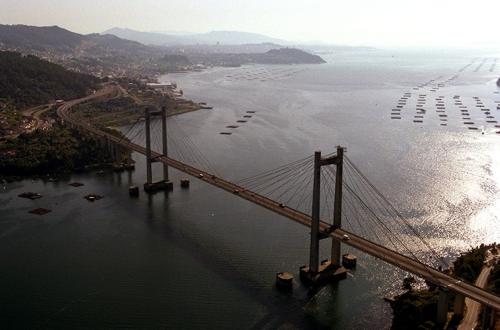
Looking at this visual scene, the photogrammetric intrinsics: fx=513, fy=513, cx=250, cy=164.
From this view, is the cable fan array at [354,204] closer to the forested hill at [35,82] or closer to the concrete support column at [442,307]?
the concrete support column at [442,307]

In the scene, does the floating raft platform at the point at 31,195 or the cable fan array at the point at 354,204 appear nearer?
the cable fan array at the point at 354,204

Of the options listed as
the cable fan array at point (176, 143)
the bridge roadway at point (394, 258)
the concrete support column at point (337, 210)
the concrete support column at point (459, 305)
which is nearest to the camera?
the bridge roadway at point (394, 258)

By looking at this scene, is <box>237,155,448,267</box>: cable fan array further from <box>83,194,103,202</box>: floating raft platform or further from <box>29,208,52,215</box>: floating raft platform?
<box>29,208,52,215</box>: floating raft platform

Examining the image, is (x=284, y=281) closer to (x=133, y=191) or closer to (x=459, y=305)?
(x=459, y=305)

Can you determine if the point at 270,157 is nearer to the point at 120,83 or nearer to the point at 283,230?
the point at 283,230

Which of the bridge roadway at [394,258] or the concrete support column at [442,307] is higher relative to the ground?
the bridge roadway at [394,258]

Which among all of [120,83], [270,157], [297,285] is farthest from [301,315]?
[120,83]

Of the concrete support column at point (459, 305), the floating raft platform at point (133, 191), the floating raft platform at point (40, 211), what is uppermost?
the concrete support column at point (459, 305)

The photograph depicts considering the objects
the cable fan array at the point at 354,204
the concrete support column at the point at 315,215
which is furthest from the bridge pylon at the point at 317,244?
the cable fan array at the point at 354,204
